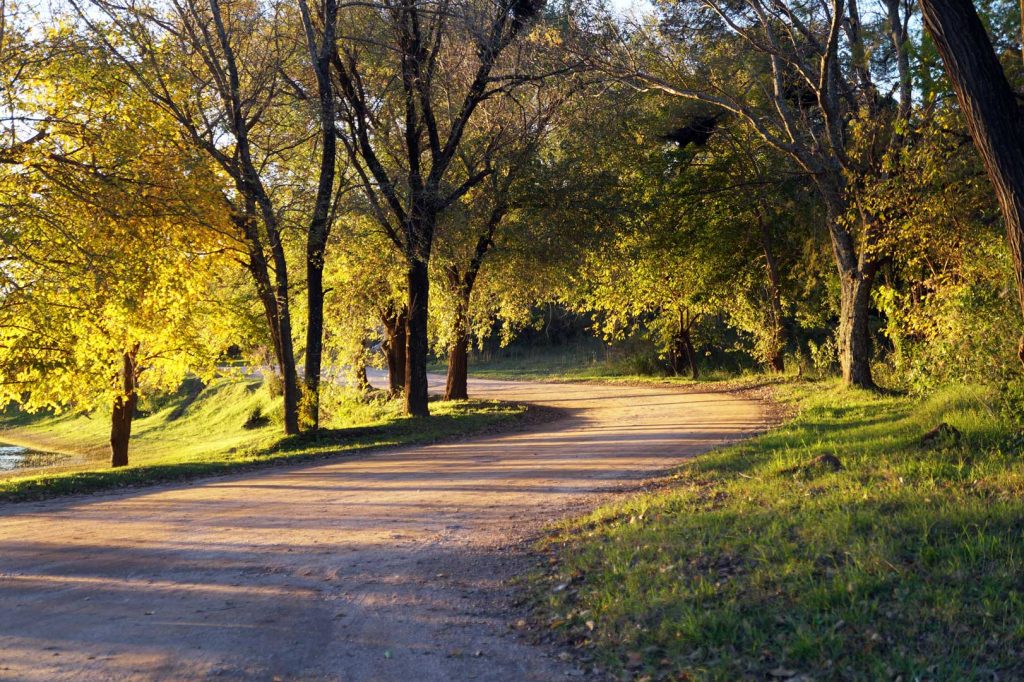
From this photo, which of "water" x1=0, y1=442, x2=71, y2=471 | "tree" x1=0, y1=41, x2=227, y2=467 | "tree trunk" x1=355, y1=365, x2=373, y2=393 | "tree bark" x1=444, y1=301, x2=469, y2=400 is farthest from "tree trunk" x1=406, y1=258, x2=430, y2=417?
"water" x1=0, y1=442, x2=71, y2=471

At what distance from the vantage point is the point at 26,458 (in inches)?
1362

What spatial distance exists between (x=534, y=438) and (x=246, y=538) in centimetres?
979

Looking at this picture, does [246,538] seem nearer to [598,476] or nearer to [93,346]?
[598,476]

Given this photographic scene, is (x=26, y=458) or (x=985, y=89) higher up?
(x=985, y=89)

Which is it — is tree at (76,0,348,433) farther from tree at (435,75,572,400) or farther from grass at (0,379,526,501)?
tree at (435,75,572,400)

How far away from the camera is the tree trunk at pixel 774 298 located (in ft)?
93.5

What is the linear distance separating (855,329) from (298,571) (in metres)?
16.0

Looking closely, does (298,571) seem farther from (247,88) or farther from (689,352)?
(689,352)

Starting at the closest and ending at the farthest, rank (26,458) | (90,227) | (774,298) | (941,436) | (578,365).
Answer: (941,436) → (90,227) → (774,298) → (26,458) → (578,365)

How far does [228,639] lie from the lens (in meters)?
5.70

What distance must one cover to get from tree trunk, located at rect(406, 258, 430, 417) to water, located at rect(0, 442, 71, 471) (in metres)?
17.8

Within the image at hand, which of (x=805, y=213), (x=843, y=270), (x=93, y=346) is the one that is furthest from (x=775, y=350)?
(x=93, y=346)

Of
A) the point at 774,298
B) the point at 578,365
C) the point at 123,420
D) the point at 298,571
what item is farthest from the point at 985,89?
the point at 578,365

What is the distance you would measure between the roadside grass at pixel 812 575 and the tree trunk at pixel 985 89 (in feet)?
8.80
